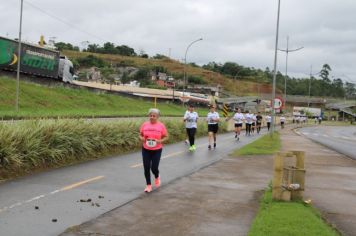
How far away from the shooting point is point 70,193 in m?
9.51

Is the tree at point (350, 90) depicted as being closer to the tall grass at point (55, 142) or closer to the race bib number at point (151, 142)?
the tall grass at point (55, 142)

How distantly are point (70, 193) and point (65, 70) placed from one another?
142 ft

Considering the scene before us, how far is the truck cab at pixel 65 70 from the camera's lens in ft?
160

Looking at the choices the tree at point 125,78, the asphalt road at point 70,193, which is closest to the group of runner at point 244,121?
the asphalt road at point 70,193

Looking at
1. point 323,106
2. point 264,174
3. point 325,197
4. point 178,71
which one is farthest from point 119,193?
point 178,71

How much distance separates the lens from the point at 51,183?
1045 centimetres

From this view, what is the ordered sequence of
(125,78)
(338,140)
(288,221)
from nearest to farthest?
1. (288,221)
2. (338,140)
3. (125,78)

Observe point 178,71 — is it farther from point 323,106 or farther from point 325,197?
point 325,197

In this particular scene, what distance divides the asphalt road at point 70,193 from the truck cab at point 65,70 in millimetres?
35201

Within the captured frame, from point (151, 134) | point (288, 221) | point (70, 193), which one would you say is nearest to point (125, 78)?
point (151, 134)

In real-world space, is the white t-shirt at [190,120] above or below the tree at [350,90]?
below

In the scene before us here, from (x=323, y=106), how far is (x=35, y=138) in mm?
158055

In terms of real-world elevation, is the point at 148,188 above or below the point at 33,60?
below

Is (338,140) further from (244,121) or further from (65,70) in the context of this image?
(65,70)
